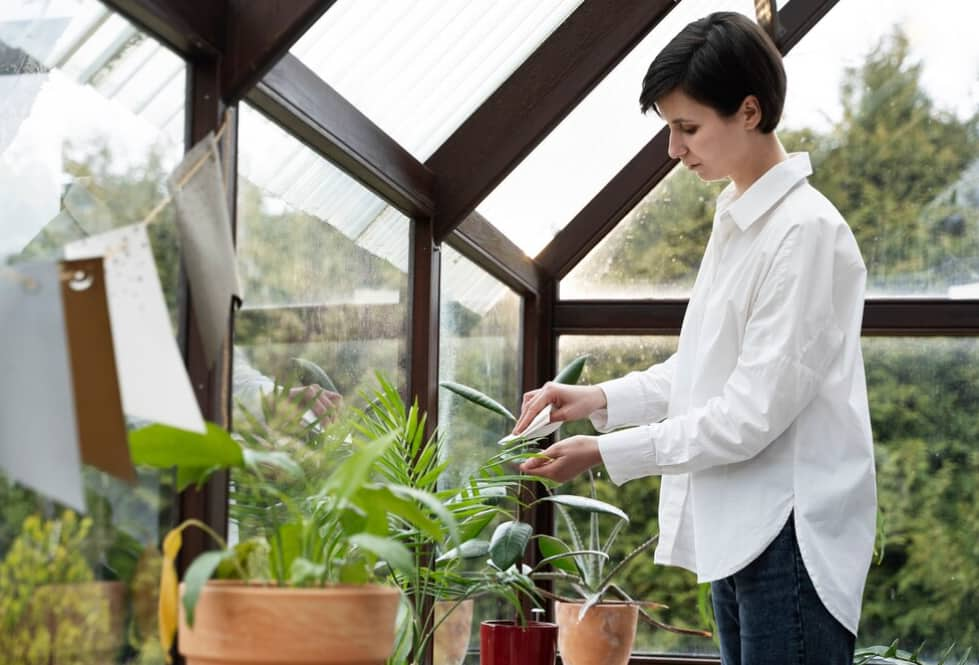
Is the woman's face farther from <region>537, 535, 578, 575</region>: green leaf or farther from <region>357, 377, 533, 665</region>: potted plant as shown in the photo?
<region>537, 535, 578, 575</region>: green leaf

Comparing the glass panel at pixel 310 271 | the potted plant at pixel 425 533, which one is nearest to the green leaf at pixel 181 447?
the glass panel at pixel 310 271

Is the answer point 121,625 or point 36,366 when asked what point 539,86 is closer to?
point 121,625

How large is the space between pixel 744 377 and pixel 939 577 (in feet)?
9.91

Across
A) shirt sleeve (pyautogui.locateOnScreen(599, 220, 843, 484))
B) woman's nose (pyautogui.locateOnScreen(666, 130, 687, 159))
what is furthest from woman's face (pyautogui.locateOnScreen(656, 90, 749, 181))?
shirt sleeve (pyautogui.locateOnScreen(599, 220, 843, 484))

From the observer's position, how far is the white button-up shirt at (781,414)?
1868 mm

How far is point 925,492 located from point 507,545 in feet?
7.76

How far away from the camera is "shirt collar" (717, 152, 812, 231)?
2012 millimetres

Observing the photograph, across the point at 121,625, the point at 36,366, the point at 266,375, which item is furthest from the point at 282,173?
the point at 36,366

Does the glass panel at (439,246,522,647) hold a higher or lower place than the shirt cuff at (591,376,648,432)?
higher

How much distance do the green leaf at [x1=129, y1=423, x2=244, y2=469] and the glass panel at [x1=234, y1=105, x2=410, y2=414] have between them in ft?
2.07

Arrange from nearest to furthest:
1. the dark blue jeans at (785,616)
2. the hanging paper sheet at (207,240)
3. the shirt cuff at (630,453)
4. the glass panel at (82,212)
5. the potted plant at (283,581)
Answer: the potted plant at (283,581) < the glass panel at (82,212) < the hanging paper sheet at (207,240) < the dark blue jeans at (785,616) < the shirt cuff at (630,453)

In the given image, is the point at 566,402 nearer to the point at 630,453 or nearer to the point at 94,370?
the point at 630,453

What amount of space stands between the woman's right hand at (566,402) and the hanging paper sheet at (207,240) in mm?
867

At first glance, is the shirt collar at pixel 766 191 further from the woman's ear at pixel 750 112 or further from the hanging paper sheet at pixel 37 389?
the hanging paper sheet at pixel 37 389
